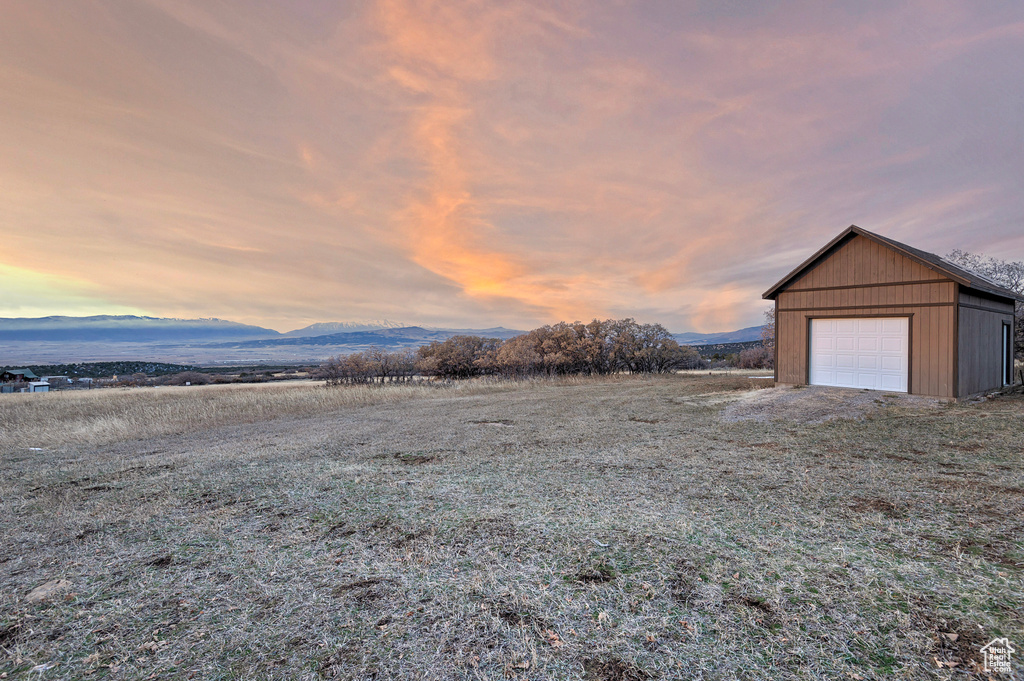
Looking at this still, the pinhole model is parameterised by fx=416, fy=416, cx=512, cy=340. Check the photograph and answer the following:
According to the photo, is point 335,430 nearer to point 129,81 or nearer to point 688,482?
point 688,482

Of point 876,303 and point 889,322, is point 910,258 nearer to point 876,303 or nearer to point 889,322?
point 876,303

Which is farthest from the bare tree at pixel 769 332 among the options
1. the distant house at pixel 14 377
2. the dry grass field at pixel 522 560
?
the distant house at pixel 14 377

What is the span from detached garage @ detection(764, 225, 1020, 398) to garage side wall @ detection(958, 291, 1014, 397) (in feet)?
0.09

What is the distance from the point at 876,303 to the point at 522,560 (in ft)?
45.0

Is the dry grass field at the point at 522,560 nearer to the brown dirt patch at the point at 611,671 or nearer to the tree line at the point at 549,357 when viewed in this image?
the brown dirt patch at the point at 611,671

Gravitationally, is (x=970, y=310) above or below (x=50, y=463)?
above

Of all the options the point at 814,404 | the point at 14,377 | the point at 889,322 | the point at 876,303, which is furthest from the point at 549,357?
the point at 14,377

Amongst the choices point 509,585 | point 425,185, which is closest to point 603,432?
point 509,585

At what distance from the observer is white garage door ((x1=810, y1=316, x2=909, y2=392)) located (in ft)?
37.7

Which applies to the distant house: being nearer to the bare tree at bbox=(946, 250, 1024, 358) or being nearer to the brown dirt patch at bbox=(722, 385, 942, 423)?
the brown dirt patch at bbox=(722, 385, 942, 423)

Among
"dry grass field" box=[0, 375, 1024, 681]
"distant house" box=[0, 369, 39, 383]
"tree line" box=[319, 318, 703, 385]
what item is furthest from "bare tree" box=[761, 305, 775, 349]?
"distant house" box=[0, 369, 39, 383]

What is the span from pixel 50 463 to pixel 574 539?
8587 mm

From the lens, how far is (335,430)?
9.23 meters

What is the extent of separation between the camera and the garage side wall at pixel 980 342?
10.9 m
